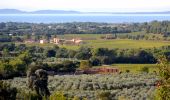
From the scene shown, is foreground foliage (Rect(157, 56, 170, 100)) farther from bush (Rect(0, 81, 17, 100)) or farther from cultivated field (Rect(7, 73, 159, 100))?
cultivated field (Rect(7, 73, 159, 100))

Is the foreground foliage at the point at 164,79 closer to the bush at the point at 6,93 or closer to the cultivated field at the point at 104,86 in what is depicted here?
the bush at the point at 6,93

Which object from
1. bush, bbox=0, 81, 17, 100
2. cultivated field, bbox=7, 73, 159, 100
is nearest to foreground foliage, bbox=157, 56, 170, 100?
bush, bbox=0, 81, 17, 100

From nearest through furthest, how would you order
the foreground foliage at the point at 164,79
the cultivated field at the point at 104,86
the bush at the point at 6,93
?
the foreground foliage at the point at 164,79 → the bush at the point at 6,93 → the cultivated field at the point at 104,86

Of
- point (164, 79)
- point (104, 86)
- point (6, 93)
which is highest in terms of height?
point (164, 79)

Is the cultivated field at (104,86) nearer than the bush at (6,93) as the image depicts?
No

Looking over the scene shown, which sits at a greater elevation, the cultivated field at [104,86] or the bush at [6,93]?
the bush at [6,93]

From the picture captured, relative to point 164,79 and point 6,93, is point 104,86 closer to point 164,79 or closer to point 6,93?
point 6,93

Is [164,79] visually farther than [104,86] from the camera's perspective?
No

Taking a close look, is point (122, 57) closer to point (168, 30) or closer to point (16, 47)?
point (16, 47)

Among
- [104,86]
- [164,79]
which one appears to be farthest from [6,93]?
[164,79]

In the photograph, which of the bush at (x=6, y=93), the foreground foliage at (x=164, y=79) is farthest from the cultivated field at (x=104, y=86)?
the foreground foliage at (x=164, y=79)

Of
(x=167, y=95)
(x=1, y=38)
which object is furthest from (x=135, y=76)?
(x=1, y=38)
